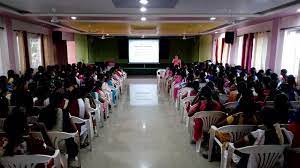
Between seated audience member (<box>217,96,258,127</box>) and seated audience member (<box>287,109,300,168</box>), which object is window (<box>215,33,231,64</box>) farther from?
seated audience member (<box>287,109,300,168</box>)

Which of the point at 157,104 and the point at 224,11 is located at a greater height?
the point at 224,11

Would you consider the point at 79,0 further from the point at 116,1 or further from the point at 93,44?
the point at 93,44

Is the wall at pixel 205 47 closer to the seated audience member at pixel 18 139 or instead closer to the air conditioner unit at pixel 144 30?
the air conditioner unit at pixel 144 30

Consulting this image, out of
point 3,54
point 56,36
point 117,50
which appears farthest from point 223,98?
point 117,50

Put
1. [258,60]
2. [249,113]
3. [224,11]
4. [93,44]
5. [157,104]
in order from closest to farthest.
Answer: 1. [249,113]
2. [224,11]
3. [157,104]
4. [258,60]
5. [93,44]

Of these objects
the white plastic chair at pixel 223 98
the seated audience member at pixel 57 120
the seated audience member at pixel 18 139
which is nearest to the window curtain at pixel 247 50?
the white plastic chair at pixel 223 98

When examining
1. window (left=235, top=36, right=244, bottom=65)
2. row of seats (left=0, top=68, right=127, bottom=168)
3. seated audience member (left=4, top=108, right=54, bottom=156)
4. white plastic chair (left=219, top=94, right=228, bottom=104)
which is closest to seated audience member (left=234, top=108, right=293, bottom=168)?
row of seats (left=0, top=68, right=127, bottom=168)

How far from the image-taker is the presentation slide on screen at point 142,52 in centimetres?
1497

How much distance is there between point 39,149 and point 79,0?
9.02ft

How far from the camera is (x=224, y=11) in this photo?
18.3 ft

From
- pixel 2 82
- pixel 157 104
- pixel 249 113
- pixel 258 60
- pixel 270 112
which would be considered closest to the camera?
pixel 270 112

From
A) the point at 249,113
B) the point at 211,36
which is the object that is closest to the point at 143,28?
the point at 211,36

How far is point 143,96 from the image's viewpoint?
27.3 ft

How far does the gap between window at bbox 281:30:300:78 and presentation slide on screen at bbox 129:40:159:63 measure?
29.0 ft
